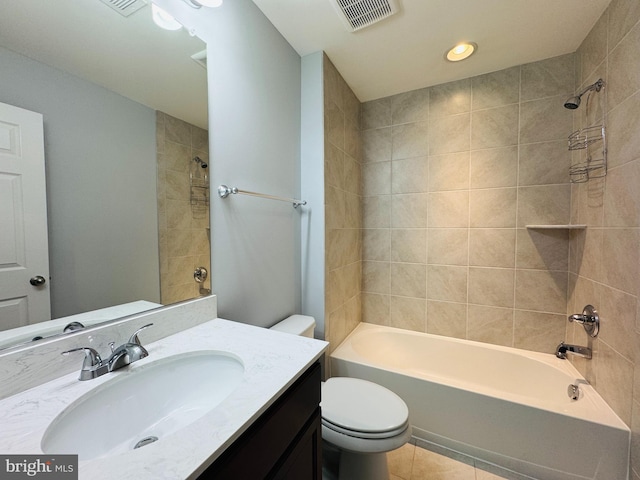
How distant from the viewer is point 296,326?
1380 mm

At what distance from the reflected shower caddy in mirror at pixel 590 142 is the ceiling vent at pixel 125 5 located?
6.58ft

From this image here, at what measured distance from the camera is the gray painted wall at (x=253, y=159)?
109 cm

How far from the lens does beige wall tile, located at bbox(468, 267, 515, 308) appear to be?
179 centimetres

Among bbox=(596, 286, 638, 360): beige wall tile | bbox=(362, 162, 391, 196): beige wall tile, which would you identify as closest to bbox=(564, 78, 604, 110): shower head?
bbox=(596, 286, 638, 360): beige wall tile

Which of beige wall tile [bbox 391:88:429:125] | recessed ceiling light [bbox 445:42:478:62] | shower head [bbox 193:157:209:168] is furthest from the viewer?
beige wall tile [bbox 391:88:429:125]

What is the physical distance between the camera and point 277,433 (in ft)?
1.95

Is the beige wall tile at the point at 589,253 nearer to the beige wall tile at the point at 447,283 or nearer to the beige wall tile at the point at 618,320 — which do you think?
the beige wall tile at the point at 618,320

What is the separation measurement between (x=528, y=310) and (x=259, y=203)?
1.92 metres

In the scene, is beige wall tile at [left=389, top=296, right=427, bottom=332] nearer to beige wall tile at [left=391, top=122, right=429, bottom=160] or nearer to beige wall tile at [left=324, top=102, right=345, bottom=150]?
Result: beige wall tile at [left=391, top=122, right=429, bottom=160]

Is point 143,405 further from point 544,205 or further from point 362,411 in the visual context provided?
point 544,205

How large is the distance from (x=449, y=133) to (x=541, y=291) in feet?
4.19

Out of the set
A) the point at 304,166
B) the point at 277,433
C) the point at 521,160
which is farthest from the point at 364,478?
the point at 521,160

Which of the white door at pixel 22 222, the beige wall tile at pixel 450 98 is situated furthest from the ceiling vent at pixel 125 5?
the beige wall tile at pixel 450 98

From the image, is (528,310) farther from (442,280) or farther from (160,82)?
→ (160,82)
